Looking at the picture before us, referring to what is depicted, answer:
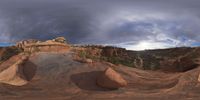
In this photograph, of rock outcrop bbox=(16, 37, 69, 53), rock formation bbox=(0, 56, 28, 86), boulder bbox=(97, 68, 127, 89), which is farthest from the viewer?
rock outcrop bbox=(16, 37, 69, 53)

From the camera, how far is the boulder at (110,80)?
21.4 m

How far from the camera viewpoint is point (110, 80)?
21.4m

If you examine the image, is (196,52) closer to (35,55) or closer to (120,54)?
(120,54)

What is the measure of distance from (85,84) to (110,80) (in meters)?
1.57

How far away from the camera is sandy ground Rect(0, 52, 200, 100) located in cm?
2059

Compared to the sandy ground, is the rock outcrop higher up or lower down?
higher up

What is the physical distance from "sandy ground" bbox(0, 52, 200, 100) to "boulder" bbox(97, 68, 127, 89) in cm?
29

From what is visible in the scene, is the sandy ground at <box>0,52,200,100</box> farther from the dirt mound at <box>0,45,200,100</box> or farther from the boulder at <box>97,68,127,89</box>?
the boulder at <box>97,68,127,89</box>

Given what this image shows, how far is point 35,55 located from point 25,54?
1.20 m

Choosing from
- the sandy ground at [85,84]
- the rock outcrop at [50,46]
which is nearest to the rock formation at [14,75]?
the sandy ground at [85,84]

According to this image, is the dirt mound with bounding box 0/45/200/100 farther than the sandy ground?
Yes

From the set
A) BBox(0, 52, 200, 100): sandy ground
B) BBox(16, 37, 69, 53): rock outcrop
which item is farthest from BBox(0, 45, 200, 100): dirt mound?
BBox(16, 37, 69, 53): rock outcrop

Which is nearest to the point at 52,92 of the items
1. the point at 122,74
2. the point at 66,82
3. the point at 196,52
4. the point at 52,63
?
the point at 66,82

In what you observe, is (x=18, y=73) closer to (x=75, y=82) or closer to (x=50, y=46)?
(x=75, y=82)
